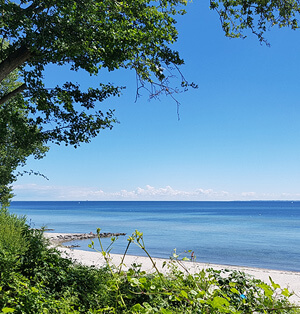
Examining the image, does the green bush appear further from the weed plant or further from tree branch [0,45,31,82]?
tree branch [0,45,31,82]

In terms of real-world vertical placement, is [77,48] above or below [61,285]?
above

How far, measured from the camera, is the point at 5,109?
10867 mm

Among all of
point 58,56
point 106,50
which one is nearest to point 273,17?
point 106,50

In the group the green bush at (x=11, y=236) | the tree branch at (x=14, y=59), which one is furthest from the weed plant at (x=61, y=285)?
the tree branch at (x=14, y=59)

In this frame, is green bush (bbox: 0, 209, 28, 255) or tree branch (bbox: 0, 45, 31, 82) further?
tree branch (bbox: 0, 45, 31, 82)

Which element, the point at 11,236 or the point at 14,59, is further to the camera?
the point at 14,59

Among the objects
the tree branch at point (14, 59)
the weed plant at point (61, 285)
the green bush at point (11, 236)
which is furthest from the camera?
the tree branch at point (14, 59)

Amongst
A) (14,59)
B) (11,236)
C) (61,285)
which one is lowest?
(61,285)

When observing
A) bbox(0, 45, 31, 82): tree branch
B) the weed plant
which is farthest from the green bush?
bbox(0, 45, 31, 82): tree branch

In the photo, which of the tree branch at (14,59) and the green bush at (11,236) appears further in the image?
the tree branch at (14,59)

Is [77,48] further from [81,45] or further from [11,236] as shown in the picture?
[11,236]

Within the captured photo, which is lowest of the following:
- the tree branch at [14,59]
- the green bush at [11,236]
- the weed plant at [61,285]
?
the weed plant at [61,285]

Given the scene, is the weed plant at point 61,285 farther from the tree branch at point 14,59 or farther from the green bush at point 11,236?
the tree branch at point 14,59

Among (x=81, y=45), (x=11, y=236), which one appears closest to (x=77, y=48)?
(x=81, y=45)
